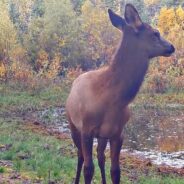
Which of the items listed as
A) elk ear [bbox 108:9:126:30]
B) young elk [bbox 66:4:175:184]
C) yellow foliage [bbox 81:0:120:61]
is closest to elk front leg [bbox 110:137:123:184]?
young elk [bbox 66:4:175:184]

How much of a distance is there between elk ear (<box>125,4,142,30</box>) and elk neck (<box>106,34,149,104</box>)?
175mm

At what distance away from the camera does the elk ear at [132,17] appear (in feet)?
18.9

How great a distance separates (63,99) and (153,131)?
31.0 ft

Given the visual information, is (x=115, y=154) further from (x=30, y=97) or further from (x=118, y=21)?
(x=30, y=97)

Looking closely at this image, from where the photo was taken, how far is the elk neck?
589 centimetres

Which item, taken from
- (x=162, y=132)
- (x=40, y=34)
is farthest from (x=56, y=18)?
(x=162, y=132)

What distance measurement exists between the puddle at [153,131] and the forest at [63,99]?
0.03 m

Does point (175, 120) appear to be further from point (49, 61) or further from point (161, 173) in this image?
point (49, 61)

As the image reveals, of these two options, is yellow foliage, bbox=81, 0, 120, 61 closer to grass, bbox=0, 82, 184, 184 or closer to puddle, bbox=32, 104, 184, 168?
puddle, bbox=32, 104, 184, 168

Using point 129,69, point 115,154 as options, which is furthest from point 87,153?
point 129,69

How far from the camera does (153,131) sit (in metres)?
17.9

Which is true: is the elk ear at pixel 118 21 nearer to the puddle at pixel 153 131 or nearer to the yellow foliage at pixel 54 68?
the puddle at pixel 153 131

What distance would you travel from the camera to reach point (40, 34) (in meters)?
36.3

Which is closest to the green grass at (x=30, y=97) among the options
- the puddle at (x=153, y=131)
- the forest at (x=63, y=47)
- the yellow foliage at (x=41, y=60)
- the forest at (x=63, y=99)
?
the forest at (x=63, y=99)
